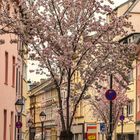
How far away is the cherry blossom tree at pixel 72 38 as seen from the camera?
23359 mm

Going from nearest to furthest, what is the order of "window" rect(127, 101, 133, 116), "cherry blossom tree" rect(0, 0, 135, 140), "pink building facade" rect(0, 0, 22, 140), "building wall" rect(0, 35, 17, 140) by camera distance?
"cherry blossom tree" rect(0, 0, 135, 140), "building wall" rect(0, 35, 17, 140), "pink building facade" rect(0, 0, 22, 140), "window" rect(127, 101, 133, 116)

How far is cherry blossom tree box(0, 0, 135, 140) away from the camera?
23359 millimetres

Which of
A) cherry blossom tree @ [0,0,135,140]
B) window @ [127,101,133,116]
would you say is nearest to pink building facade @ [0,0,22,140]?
cherry blossom tree @ [0,0,135,140]

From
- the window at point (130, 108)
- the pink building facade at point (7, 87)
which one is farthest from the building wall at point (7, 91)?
the window at point (130, 108)

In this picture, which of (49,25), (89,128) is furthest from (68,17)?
(89,128)

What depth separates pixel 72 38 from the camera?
2392 cm

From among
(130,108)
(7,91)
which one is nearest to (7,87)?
(7,91)

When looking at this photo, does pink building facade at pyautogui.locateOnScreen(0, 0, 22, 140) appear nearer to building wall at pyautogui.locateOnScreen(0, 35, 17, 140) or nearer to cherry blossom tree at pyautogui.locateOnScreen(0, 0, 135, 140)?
building wall at pyautogui.locateOnScreen(0, 35, 17, 140)

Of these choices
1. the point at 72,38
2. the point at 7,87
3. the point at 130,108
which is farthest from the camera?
the point at 130,108

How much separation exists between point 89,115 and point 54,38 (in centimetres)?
5898

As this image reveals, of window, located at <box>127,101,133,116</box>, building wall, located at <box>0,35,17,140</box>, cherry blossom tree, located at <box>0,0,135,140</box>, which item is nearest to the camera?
cherry blossom tree, located at <box>0,0,135,140</box>

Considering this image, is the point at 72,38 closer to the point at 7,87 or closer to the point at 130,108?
the point at 7,87

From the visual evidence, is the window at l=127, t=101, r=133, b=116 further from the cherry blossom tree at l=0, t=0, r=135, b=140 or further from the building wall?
the cherry blossom tree at l=0, t=0, r=135, b=140

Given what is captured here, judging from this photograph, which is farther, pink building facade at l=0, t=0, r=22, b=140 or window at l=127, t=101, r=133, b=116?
window at l=127, t=101, r=133, b=116
